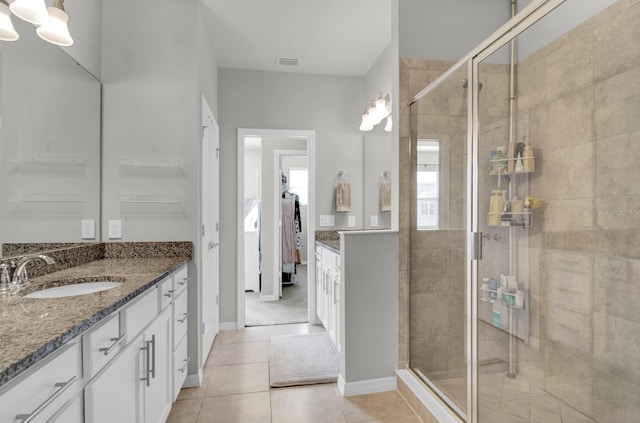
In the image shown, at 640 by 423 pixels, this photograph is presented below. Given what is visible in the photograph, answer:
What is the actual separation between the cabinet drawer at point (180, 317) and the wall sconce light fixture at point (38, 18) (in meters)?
1.45

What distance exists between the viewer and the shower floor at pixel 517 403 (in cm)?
152

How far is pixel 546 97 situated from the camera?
161 cm

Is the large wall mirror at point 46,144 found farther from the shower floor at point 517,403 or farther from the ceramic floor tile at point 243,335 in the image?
the shower floor at point 517,403

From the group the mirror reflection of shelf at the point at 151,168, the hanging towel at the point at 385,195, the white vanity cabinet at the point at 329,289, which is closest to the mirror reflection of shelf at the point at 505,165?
the white vanity cabinet at the point at 329,289

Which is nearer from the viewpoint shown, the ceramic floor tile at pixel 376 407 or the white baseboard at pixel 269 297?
the ceramic floor tile at pixel 376 407

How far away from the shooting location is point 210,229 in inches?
113

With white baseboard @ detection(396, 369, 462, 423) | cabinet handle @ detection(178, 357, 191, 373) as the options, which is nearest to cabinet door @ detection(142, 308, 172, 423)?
cabinet handle @ detection(178, 357, 191, 373)

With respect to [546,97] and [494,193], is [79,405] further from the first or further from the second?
[546,97]

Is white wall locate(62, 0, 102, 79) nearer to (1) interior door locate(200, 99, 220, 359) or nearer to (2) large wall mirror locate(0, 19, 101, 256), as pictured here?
(2) large wall mirror locate(0, 19, 101, 256)

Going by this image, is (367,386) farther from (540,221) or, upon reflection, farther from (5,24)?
(5,24)

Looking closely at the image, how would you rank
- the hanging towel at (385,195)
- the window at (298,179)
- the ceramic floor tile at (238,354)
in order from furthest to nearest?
the window at (298,179)
the hanging towel at (385,195)
the ceramic floor tile at (238,354)

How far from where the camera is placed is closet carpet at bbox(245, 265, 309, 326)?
12.4ft

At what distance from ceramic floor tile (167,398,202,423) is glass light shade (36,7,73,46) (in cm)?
209

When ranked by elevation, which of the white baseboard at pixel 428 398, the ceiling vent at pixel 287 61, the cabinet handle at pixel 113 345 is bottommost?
the white baseboard at pixel 428 398
